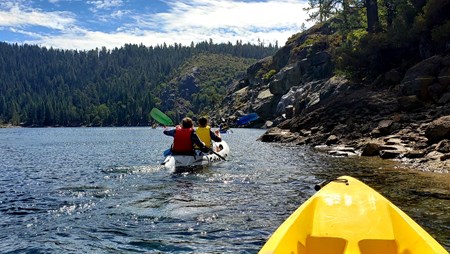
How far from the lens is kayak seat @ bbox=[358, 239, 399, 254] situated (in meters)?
4.99

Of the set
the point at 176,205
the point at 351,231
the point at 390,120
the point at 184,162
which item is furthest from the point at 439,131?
the point at 351,231

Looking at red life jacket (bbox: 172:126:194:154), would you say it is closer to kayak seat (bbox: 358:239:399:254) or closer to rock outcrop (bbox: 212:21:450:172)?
rock outcrop (bbox: 212:21:450:172)

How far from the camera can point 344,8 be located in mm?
40344

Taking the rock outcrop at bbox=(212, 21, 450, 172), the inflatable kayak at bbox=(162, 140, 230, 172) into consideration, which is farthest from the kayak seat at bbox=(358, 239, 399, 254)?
the inflatable kayak at bbox=(162, 140, 230, 172)

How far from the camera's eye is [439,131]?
1642cm

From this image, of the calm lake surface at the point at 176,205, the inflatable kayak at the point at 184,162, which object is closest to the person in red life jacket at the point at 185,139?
the inflatable kayak at the point at 184,162

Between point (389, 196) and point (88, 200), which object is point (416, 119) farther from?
point (88, 200)

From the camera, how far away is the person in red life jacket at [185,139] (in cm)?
1589

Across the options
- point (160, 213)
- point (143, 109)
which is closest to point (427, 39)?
point (160, 213)

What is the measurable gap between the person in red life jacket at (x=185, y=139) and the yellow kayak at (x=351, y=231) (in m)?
10.2

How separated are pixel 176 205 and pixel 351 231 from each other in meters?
5.18

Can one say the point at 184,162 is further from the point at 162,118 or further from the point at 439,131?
the point at 439,131

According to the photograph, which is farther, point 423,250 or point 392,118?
point 392,118

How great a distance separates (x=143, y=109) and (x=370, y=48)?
163528 mm
